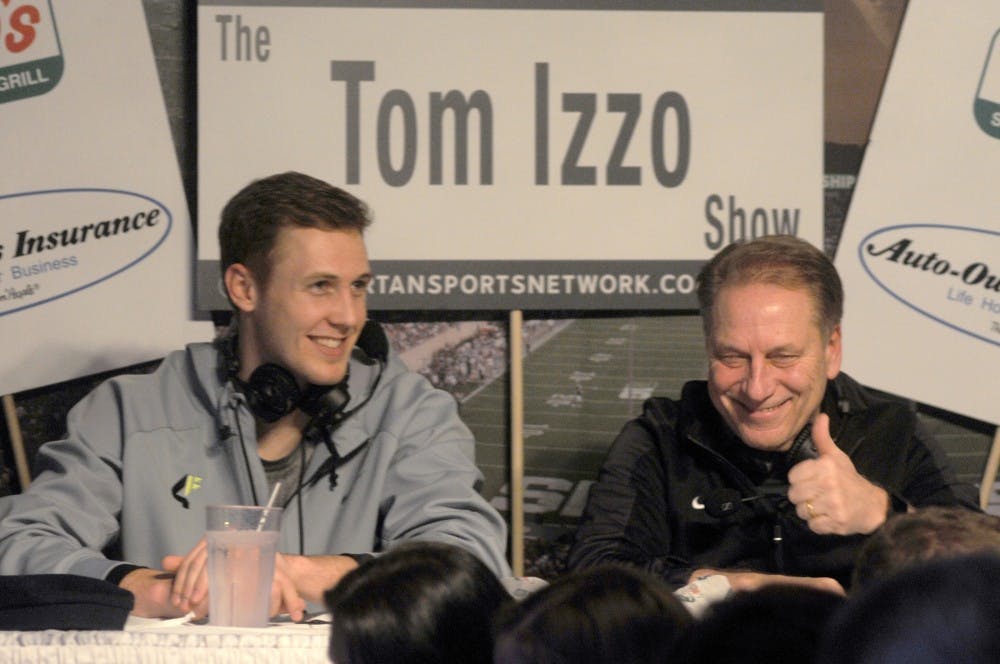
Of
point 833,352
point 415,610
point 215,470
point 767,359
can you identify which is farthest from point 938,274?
point 415,610

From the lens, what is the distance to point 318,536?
94.7 inches

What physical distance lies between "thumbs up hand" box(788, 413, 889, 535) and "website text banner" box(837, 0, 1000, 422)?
1.14m

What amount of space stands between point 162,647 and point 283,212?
1.21 m

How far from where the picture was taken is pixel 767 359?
2.29 m

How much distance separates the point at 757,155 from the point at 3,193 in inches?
69.5

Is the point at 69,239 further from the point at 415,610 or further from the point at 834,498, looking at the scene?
the point at 415,610

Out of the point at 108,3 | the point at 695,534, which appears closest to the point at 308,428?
the point at 695,534

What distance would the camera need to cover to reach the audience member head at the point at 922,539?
118cm

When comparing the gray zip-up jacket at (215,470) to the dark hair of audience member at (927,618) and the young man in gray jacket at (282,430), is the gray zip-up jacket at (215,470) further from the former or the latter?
the dark hair of audience member at (927,618)

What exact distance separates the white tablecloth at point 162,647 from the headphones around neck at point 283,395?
0.93 metres

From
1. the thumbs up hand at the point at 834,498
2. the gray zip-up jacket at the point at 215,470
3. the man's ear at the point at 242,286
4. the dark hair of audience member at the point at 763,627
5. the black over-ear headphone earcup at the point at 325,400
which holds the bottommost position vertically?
the gray zip-up jacket at the point at 215,470

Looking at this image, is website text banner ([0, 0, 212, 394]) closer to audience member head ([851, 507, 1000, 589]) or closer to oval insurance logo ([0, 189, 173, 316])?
oval insurance logo ([0, 189, 173, 316])

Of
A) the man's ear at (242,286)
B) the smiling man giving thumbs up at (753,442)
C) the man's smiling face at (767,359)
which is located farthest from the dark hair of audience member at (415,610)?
the man's ear at (242,286)

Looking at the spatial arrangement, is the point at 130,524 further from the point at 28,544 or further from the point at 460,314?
the point at 460,314
